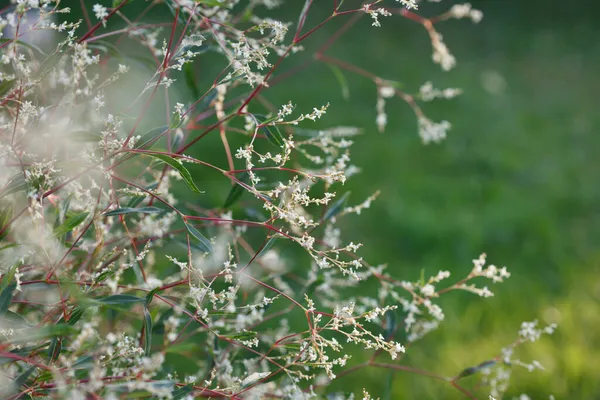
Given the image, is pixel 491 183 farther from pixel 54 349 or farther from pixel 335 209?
pixel 54 349

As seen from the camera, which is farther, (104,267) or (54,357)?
(104,267)

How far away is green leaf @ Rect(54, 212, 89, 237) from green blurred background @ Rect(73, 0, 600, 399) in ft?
2.59

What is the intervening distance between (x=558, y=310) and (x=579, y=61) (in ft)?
12.2

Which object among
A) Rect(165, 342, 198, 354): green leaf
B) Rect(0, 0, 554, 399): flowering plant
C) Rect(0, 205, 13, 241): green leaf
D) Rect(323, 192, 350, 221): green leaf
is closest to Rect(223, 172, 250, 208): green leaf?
Rect(0, 0, 554, 399): flowering plant

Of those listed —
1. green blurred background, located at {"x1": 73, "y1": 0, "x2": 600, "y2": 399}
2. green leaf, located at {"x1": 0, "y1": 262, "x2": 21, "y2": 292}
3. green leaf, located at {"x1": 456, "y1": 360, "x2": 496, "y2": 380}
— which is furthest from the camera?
green blurred background, located at {"x1": 73, "y1": 0, "x2": 600, "y2": 399}

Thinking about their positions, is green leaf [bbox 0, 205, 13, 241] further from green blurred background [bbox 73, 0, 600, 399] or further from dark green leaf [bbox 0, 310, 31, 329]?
green blurred background [bbox 73, 0, 600, 399]

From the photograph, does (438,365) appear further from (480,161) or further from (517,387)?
(480,161)

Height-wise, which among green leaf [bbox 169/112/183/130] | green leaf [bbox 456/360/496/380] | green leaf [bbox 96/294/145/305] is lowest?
green leaf [bbox 96/294/145/305]

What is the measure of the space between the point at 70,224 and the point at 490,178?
318 cm

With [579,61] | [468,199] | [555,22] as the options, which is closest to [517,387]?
[468,199]

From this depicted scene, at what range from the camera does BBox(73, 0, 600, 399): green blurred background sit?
7.98 ft

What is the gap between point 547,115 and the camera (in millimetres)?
4656

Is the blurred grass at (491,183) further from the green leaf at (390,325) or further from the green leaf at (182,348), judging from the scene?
the green leaf at (182,348)

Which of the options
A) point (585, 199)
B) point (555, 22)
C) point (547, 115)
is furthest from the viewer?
point (555, 22)
